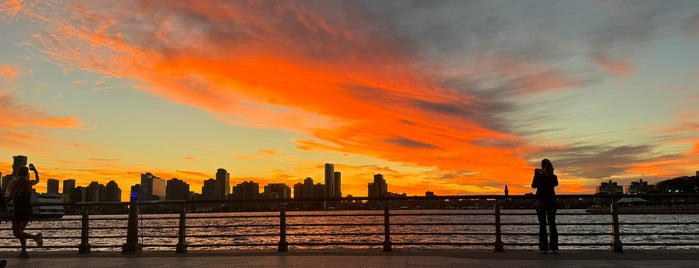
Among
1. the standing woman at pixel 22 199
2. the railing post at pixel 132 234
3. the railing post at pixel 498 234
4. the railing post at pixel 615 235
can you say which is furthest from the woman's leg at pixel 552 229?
the standing woman at pixel 22 199

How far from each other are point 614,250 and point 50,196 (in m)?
211

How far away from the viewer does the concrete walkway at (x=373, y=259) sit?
9695 mm

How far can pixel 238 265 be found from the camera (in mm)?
9836

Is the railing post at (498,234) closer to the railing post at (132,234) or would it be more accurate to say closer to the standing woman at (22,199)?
the railing post at (132,234)

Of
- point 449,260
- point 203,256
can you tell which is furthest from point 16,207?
point 449,260

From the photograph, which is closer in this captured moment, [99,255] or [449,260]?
[449,260]

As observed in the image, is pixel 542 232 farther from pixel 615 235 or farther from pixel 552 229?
pixel 615 235

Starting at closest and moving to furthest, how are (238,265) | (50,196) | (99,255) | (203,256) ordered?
(238,265) < (203,256) < (99,255) < (50,196)

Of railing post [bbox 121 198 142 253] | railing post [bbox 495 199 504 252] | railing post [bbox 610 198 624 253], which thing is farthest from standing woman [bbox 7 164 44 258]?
railing post [bbox 610 198 624 253]

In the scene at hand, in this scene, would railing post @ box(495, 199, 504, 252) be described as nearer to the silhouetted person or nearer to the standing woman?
the silhouetted person

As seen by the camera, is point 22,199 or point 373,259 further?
point 22,199

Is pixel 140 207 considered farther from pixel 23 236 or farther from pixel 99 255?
pixel 23 236

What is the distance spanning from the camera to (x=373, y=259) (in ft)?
34.5

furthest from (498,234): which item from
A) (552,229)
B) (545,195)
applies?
(545,195)
